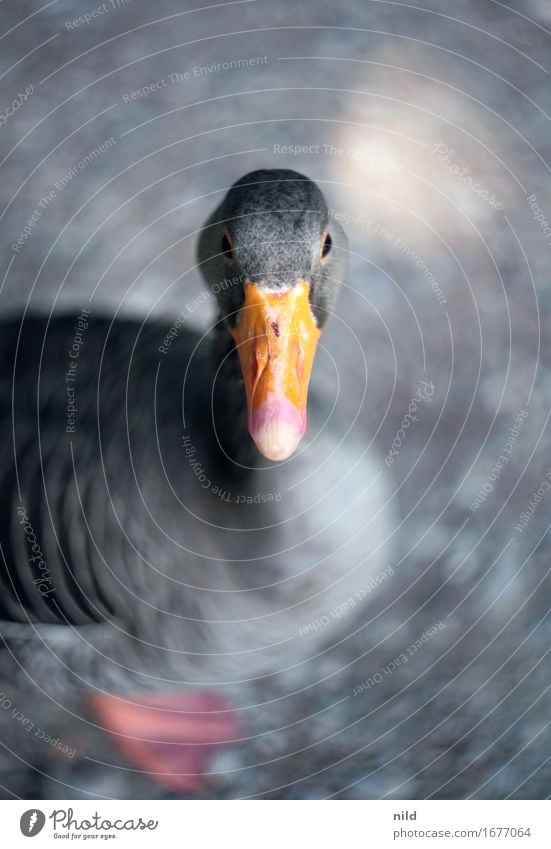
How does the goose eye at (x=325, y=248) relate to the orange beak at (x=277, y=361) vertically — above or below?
above

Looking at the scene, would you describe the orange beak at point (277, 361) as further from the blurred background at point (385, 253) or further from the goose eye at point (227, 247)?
the blurred background at point (385, 253)

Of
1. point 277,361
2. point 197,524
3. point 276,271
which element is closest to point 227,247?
point 276,271

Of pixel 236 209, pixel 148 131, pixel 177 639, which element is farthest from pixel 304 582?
pixel 148 131

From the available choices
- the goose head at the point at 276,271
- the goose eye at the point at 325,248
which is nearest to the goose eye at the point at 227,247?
the goose head at the point at 276,271

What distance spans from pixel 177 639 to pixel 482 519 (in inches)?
17.1

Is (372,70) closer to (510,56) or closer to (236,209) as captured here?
(510,56)

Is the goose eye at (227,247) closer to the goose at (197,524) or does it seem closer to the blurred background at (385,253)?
the goose at (197,524)

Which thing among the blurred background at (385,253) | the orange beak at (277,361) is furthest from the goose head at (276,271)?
the blurred background at (385,253)

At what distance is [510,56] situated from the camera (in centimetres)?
121

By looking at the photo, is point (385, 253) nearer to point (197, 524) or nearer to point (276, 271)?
point (276, 271)

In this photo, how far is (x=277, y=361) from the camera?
0.94m

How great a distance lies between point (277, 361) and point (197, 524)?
294 mm

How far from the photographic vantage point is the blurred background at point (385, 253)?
41.8 inches

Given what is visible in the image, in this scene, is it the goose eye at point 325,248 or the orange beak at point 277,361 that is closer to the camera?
the orange beak at point 277,361
